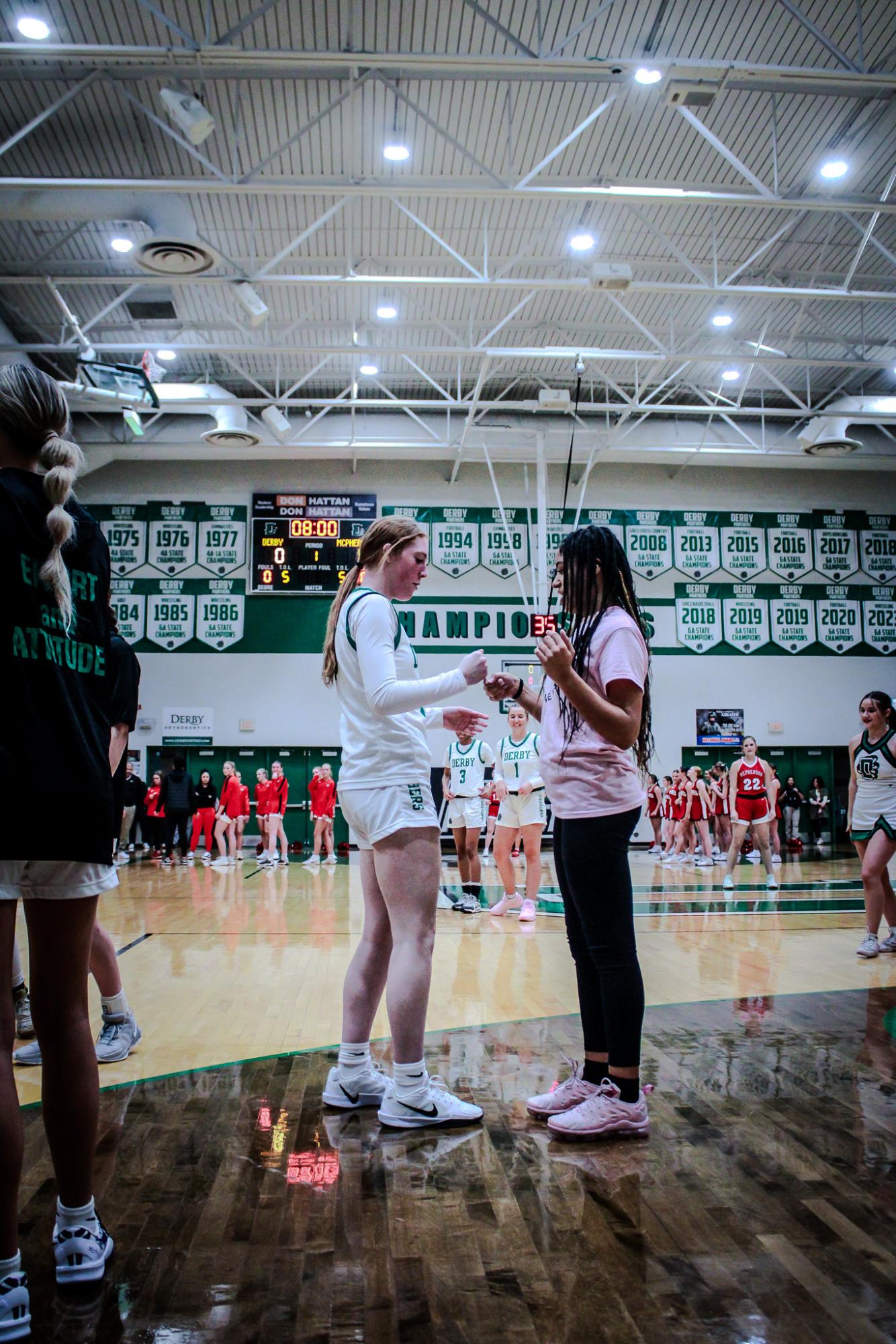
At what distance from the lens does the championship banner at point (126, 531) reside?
19.1 metres

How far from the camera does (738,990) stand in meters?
4.54

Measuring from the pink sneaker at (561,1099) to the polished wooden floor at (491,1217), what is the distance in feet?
0.16

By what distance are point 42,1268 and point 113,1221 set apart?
0.22m

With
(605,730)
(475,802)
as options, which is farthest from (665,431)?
(605,730)

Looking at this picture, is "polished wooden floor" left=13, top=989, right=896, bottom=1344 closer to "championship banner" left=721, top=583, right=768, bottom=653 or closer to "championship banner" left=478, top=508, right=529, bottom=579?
"championship banner" left=478, top=508, right=529, bottom=579

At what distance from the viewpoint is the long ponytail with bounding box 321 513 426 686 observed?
114 inches

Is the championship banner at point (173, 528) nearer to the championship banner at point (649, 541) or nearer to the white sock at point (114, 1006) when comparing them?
the championship banner at point (649, 541)

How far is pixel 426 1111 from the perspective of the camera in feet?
8.48

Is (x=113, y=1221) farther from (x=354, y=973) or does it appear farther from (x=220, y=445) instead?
(x=220, y=445)

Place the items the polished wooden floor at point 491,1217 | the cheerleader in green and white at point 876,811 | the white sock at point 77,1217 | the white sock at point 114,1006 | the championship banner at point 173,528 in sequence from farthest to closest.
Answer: the championship banner at point 173,528 < the cheerleader in green and white at point 876,811 < the white sock at point 114,1006 < the white sock at point 77,1217 < the polished wooden floor at point 491,1217

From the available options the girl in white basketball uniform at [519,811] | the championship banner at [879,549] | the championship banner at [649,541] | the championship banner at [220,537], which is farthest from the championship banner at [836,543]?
the girl in white basketball uniform at [519,811]

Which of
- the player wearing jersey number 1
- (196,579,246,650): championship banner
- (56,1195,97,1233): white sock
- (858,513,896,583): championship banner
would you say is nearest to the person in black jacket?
(196,579,246,650): championship banner

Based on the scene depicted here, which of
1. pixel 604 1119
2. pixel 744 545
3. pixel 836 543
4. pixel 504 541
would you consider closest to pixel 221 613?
pixel 504 541

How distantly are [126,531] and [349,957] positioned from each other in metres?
15.4
